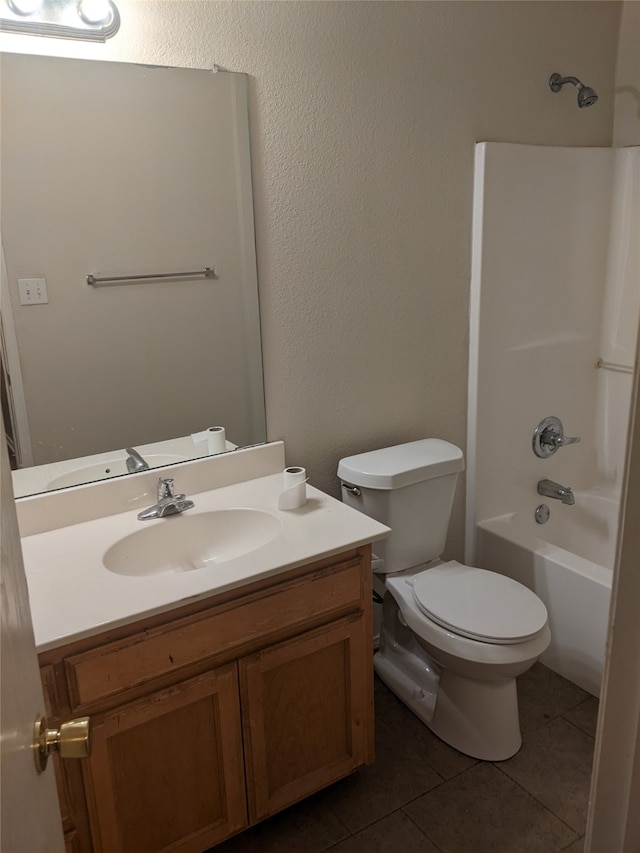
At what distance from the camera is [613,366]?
272cm

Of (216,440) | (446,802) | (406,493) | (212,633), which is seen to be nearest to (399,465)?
(406,493)

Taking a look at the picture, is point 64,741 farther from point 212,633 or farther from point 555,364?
point 555,364

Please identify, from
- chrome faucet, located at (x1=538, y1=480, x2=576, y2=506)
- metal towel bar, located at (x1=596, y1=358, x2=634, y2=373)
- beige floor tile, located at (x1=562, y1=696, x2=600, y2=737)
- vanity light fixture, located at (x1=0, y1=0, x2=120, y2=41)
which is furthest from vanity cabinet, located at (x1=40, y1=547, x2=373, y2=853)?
metal towel bar, located at (x1=596, y1=358, x2=634, y2=373)

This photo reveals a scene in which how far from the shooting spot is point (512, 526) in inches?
102

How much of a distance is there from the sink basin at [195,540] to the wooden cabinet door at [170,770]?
348 millimetres

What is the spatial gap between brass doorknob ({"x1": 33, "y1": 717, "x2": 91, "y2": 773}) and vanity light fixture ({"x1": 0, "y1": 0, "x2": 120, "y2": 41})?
1465 mm

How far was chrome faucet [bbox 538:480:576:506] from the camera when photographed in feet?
8.48

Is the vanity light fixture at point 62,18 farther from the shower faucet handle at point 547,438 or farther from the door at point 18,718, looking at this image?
the shower faucet handle at point 547,438

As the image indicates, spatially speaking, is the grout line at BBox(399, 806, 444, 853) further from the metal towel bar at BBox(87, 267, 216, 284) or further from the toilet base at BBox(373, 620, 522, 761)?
the metal towel bar at BBox(87, 267, 216, 284)

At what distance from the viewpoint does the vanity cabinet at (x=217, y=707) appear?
139 centimetres

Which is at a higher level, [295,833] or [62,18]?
[62,18]

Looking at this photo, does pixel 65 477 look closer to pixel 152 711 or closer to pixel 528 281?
pixel 152 711

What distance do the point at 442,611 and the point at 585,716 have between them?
0.67m

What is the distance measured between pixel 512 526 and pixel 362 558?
3.61 feet
